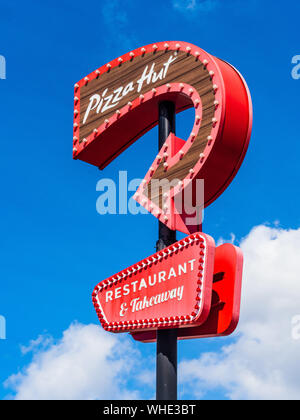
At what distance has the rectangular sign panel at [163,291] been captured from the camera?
989 cm

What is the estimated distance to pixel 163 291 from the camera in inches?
415

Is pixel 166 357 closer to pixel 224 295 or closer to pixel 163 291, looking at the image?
pixel 163 291

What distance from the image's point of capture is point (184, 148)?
10992 mm

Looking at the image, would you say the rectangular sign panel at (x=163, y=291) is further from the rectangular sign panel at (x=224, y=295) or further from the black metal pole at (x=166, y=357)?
the rectangular sign panel at (x=224, y=295)

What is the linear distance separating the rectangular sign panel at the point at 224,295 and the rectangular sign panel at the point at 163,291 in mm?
431

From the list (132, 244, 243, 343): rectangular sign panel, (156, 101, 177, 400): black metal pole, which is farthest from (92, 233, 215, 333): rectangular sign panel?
(132, 244, 243, 343): rectangular sign panel

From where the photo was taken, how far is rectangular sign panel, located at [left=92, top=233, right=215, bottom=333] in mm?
9891

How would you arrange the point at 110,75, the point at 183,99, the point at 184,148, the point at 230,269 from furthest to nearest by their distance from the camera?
1. the point at 110,75
2. the point at 183,99
3. the point at 184,148
4. the point at 230,269

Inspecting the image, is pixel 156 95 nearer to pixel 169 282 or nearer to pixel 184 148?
pixel 184 148

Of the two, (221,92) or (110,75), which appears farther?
(110,75)

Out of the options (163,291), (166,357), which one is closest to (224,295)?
(163,291)

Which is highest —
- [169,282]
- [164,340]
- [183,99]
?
[183,99]
